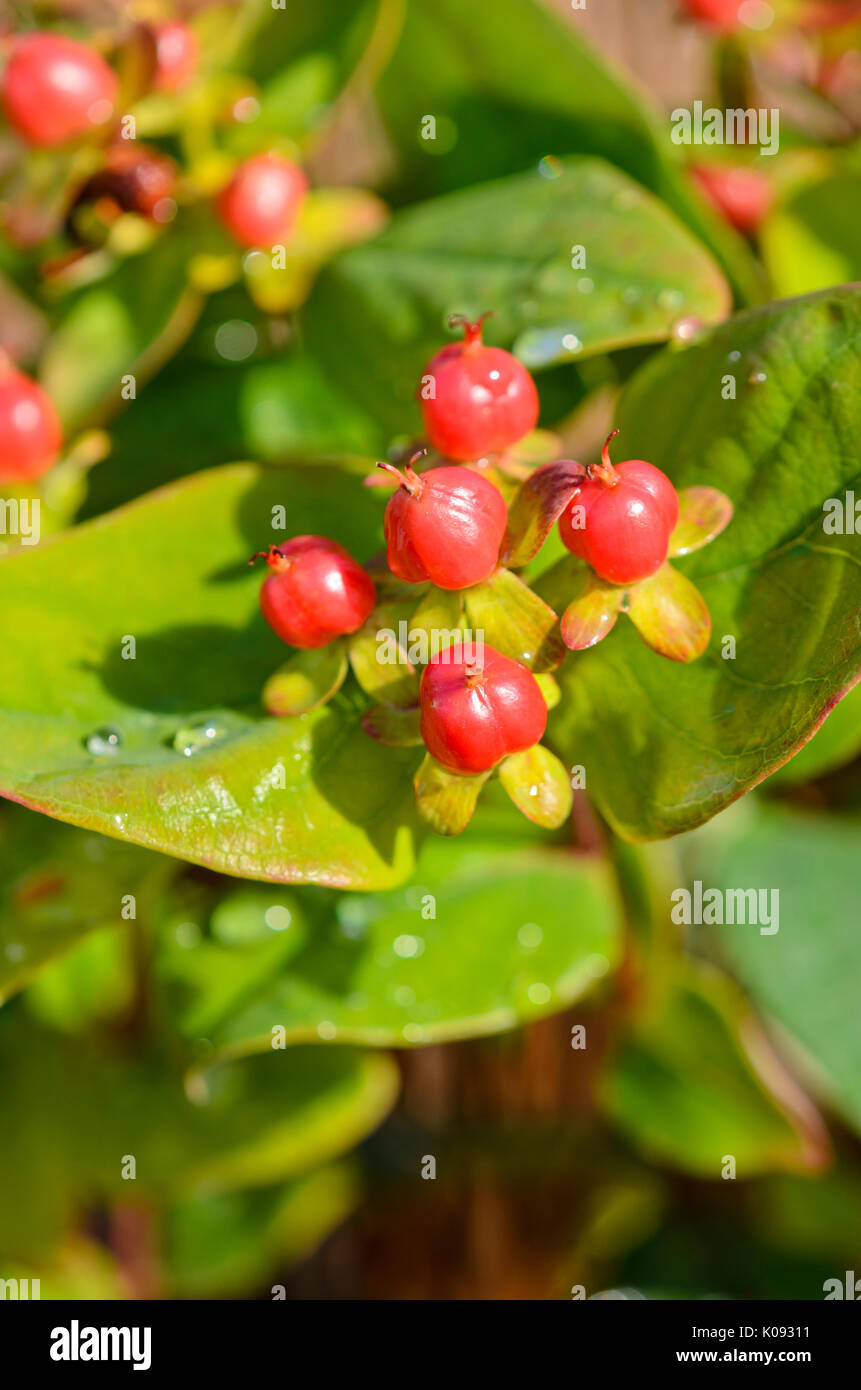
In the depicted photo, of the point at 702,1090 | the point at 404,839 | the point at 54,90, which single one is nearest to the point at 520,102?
the point at 54,90

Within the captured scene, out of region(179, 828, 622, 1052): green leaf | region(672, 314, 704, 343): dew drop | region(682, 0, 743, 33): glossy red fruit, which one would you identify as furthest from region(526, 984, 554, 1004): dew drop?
region(682, 0, 743, 33): glossy red fruit

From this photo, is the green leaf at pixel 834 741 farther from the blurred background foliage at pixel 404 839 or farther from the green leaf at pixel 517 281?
the green leaf at pixel 517 281

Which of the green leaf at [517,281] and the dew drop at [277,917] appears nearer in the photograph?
the green leaf at [517,281]

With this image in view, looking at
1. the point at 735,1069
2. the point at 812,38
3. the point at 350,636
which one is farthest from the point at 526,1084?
the point at 812,38

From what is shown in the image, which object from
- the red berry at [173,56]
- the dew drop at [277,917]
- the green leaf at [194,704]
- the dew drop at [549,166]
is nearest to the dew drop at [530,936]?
the dew drop at [277,917]

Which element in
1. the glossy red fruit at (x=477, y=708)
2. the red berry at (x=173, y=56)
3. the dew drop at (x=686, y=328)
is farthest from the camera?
the red berry at (x=173, y=56)

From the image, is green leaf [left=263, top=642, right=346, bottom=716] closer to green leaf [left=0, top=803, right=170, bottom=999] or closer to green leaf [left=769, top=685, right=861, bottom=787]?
green leaf [left=0, top=803, right=170, bottom=999]
